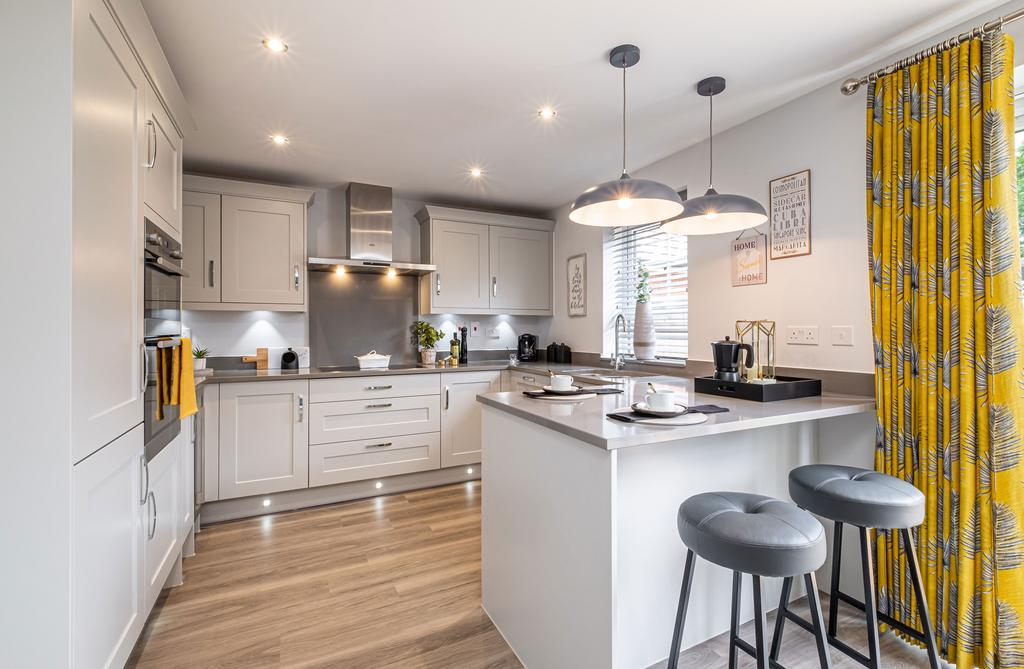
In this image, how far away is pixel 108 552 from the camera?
1.45 metres

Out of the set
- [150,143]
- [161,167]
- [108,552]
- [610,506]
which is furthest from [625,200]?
[108,552]

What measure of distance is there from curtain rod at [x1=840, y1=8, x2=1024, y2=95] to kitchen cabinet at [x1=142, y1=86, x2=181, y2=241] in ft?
9.61

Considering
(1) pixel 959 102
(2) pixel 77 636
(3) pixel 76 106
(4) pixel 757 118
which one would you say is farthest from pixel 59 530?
(4) pixel 757 118

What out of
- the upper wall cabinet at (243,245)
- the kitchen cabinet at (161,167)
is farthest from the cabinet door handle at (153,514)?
the upper wall cabinet at (243,245)

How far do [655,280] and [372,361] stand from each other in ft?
7.68

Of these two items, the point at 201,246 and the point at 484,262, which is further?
the point at 484,262

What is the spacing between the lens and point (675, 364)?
3379 millimetres

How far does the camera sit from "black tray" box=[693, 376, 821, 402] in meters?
2.04

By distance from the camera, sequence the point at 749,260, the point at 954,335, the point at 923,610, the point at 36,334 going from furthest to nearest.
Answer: the point at 749,260 < the point at 954,335 < the point at 923,610 < the point at 36,334

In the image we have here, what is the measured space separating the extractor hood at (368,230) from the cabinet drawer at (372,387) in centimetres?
93

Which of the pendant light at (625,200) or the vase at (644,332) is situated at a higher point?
the pendant light at (625,200)

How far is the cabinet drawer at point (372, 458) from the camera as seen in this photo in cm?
346

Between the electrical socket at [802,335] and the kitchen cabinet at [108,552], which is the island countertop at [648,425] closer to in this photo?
the electrical socket at [802,335]

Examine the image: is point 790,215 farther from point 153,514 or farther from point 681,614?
point 153,514
